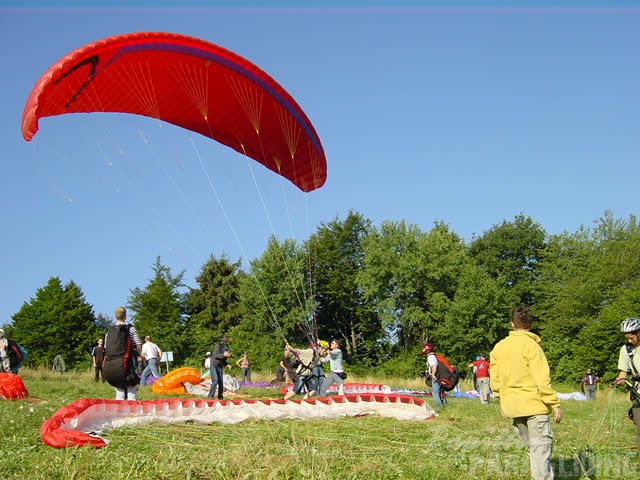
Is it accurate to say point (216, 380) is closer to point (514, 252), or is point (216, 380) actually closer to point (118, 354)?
point (118, 354)

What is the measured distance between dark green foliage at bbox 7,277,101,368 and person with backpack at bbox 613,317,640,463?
4567 cm

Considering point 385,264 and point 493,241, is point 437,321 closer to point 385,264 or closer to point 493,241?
point 385,264

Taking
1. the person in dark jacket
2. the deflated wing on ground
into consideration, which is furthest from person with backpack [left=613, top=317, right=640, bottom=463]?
the person in dark jacket

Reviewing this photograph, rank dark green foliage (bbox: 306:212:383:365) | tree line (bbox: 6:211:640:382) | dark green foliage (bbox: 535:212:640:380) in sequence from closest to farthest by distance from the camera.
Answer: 1. dark green foliage (bbox: 535:212:640:380)
2. tree line (bbox: 6:211:640:382)
3. dark green foliage (bbox: 306:212:383:365)

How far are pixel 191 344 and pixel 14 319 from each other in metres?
14.7

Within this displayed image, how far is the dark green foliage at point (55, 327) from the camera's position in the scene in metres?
47.2

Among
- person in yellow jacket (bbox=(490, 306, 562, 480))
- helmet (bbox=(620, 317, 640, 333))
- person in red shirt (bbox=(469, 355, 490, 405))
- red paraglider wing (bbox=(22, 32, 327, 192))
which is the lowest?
person in red shirt (bbox=(469, 355, 490, 405))

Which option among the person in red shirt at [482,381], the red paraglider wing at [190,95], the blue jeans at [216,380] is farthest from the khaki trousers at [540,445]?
the person in red shirt at [482,381]

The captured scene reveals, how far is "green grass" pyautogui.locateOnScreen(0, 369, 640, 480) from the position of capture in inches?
178

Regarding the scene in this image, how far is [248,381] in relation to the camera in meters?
24.5

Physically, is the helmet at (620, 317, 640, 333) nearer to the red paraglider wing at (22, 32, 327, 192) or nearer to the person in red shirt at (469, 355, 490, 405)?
the red paraglider wing at (22, 32, 327, 192)

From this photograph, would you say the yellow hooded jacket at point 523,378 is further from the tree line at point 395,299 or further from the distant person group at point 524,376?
the tree line at point 395,299

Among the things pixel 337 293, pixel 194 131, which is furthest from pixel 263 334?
pixel 194 131

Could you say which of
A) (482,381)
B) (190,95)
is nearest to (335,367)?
(482,381)
